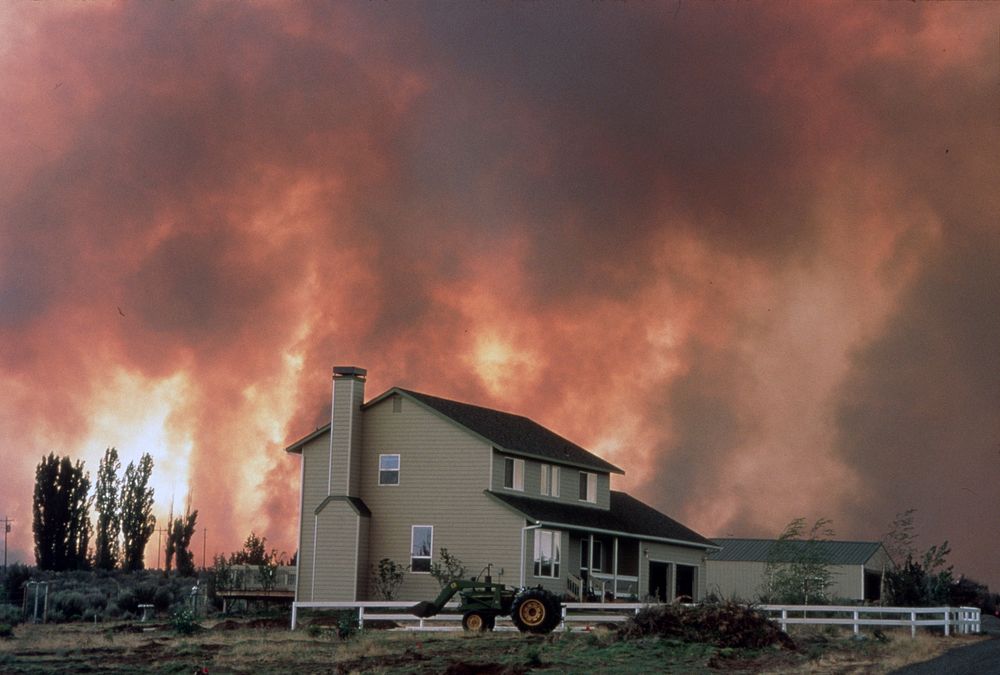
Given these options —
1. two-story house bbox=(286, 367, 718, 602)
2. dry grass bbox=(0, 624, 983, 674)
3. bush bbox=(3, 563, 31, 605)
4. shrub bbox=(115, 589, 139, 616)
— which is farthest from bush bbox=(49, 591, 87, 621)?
dry grass bbox=(0, 624, 983, 674)

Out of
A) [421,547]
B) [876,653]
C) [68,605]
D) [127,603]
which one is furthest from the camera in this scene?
[127,603]

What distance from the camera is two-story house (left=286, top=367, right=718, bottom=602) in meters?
49.9

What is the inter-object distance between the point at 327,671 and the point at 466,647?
5.25 meters

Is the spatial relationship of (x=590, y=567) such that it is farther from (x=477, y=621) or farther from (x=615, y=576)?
(x=477, y=621)

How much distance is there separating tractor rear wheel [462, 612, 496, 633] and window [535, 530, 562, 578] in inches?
468

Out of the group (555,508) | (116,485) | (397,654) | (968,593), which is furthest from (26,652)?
(116,485)

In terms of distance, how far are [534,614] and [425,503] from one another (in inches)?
639

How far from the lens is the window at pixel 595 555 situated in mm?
54250

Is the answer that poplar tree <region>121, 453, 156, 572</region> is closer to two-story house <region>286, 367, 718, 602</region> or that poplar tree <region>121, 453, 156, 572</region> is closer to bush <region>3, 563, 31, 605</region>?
bush <region>3, 563, 31, 605</region>

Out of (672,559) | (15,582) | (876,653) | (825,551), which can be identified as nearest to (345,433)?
(672,559)

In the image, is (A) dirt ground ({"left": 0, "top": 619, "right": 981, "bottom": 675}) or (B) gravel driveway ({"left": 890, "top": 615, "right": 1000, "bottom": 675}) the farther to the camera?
(A) dirt ground ({"left": 0, "top": 619, "right": 981, "bottom": 675})

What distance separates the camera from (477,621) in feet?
124

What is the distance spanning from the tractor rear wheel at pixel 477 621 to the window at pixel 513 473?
13789mm

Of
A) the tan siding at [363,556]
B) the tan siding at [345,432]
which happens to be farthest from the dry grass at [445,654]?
the tan siding at [345,432]
